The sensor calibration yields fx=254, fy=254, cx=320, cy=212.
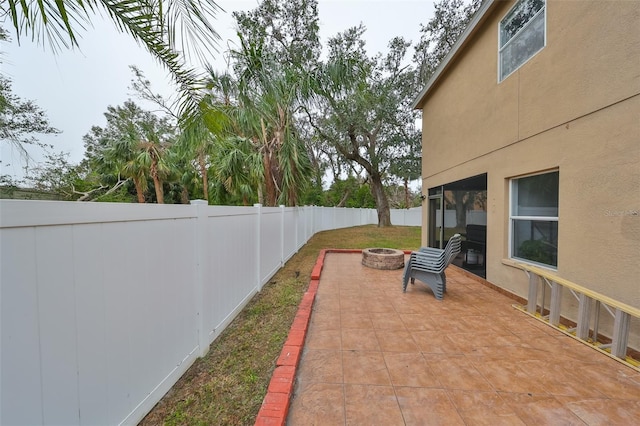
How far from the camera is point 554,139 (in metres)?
3.53

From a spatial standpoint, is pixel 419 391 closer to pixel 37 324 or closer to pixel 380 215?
pixel 37 324

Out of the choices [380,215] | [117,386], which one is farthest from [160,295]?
[380,215]

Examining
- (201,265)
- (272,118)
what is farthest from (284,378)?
(272,118)

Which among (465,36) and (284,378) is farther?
(465,36)

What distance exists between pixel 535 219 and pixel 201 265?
4812mm

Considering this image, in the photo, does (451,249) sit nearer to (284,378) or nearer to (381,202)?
(284,378)

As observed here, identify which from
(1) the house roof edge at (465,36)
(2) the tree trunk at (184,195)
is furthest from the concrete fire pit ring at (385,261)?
(2) the tree trunk at (184,195)

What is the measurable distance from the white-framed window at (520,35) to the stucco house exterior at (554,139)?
17 millimetres

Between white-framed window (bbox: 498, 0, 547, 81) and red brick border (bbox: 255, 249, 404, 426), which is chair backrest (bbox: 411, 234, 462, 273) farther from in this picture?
white-framed window (bbox: 498, 0, 547, 81)

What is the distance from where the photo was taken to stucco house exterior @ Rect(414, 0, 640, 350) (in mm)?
2730

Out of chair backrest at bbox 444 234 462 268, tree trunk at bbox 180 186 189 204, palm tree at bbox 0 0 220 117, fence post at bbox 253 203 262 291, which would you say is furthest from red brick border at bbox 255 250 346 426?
tree trunk at bbox 180 186 189 204

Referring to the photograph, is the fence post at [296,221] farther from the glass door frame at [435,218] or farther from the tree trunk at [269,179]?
the glass door frame at [435,218]

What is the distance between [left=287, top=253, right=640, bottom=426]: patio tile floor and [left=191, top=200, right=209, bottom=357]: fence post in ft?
3.41

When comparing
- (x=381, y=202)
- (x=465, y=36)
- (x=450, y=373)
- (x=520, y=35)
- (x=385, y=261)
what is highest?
(x=465, y=36)
